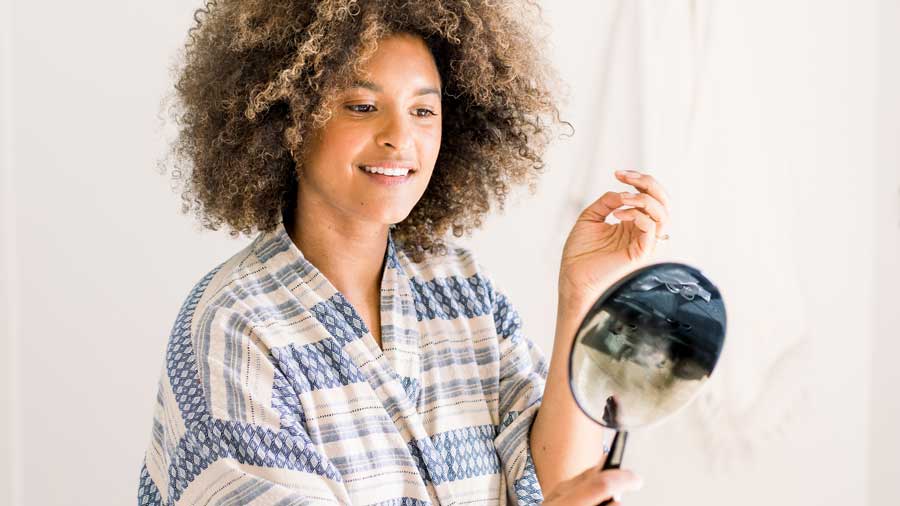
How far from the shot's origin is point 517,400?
1454 mm

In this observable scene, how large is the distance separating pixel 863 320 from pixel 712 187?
0.55 meters

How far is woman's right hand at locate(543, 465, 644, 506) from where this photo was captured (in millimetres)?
948

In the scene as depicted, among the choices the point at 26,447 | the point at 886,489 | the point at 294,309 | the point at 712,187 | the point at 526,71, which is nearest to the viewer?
the point at 294,309

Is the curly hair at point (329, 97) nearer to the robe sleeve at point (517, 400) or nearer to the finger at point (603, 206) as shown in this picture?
the robe sleeve at point (517, 400)

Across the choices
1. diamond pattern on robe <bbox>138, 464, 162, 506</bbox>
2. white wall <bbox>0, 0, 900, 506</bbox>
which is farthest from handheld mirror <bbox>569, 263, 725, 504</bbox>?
white wall <bbox>0, 0, 900, 506</bbox>

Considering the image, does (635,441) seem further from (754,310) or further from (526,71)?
(526,71)

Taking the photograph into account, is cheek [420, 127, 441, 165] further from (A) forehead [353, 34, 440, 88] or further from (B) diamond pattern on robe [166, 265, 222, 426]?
(B) diamond pattern on robe [166, 265, 222, 426]

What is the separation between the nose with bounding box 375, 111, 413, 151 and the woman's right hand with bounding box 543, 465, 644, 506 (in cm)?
50

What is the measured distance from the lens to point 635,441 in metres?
2.47

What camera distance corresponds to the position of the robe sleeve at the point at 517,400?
140 cm

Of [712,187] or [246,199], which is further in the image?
[712,187]

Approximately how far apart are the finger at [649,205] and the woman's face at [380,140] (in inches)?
10.1

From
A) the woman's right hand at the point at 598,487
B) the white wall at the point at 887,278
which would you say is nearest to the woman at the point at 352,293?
the woman's right hand at the point at 598,487

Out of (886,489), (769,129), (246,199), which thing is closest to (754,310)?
(769,129)
